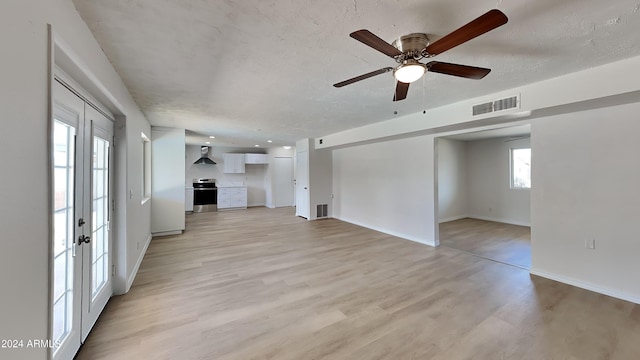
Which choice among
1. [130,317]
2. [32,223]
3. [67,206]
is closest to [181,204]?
[130,317]

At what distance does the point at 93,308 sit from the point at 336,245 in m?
3.43

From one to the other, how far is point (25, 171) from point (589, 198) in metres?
4.85

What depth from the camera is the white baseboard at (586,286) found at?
2.61m

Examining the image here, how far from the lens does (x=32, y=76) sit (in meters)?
1.01

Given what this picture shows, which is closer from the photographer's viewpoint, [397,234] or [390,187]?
[397,234]

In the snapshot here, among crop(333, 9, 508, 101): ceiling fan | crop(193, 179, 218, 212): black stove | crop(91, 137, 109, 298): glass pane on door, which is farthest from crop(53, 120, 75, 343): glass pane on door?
crop(193, 179, 218, 212): black stove

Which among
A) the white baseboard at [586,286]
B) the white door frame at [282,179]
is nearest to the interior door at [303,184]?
the white door frame at [282,179]

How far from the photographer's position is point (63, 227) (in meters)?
1.66

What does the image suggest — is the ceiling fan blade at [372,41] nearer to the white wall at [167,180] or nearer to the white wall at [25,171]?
the white wall at [25,171]

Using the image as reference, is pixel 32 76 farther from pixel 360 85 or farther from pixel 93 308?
pixel 360 85

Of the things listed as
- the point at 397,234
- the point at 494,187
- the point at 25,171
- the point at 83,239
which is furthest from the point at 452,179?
the point at 25,171

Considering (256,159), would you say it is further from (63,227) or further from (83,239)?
(63,227)

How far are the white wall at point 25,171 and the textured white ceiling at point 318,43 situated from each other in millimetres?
667

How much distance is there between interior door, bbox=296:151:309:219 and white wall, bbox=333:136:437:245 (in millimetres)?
911
